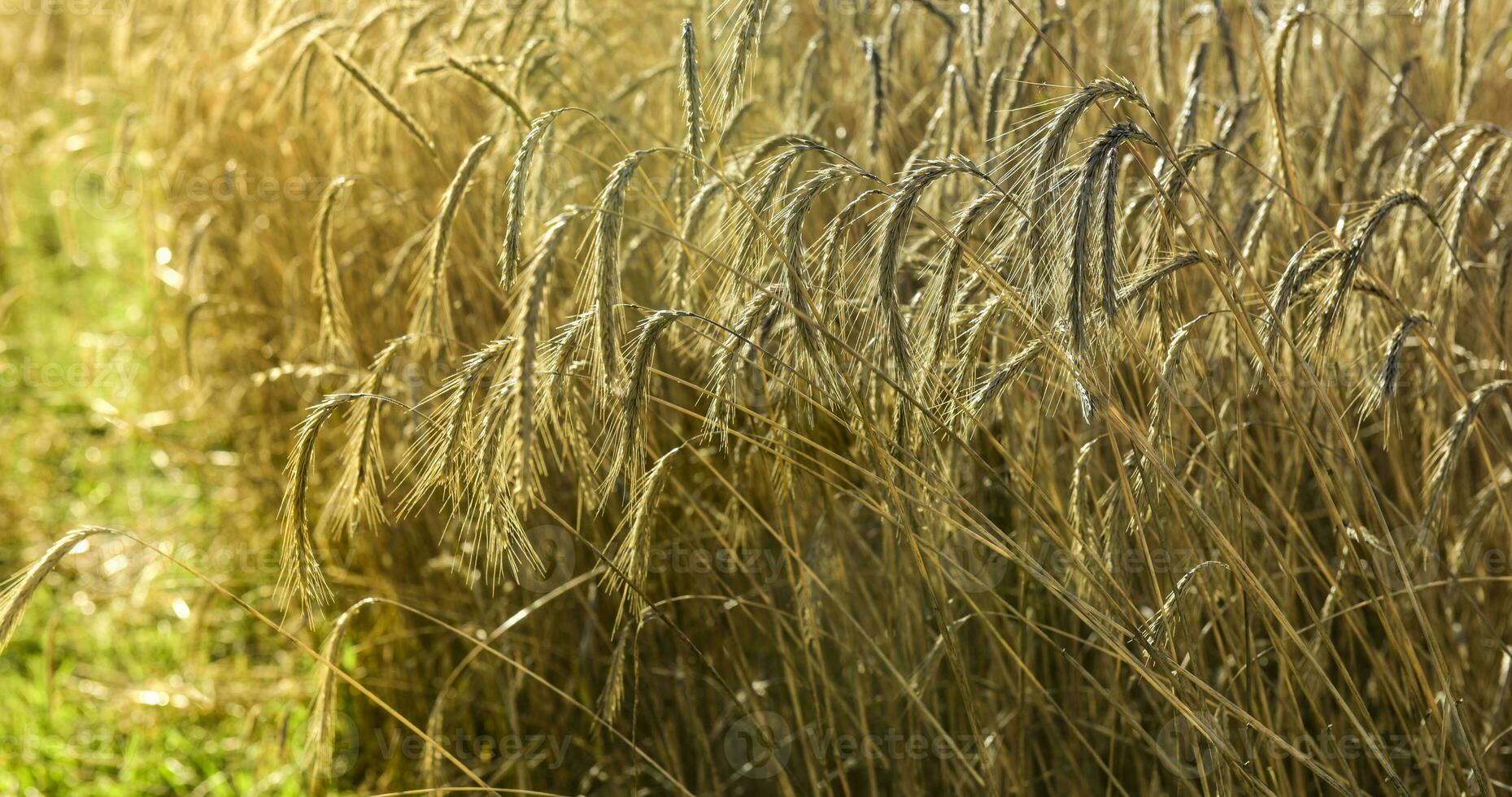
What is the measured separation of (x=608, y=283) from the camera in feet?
3.32

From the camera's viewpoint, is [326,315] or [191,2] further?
[191,2]

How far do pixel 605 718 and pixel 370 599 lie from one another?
12.3 inches

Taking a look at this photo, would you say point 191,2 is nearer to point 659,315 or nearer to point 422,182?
point 422,182

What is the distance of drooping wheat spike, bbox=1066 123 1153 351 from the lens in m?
0.92

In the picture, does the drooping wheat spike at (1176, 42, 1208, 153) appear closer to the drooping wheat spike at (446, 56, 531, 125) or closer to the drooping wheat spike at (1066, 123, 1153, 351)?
the drooping wheat spike at (1066, 123, 1153, 351)

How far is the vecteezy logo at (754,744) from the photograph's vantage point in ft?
5.68

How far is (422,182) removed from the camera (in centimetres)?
280

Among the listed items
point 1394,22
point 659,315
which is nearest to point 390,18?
point 659,315

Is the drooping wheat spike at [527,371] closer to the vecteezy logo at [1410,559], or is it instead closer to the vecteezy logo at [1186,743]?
the vecteezy logo at [1186,743]

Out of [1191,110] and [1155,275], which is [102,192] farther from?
[1155,275]
